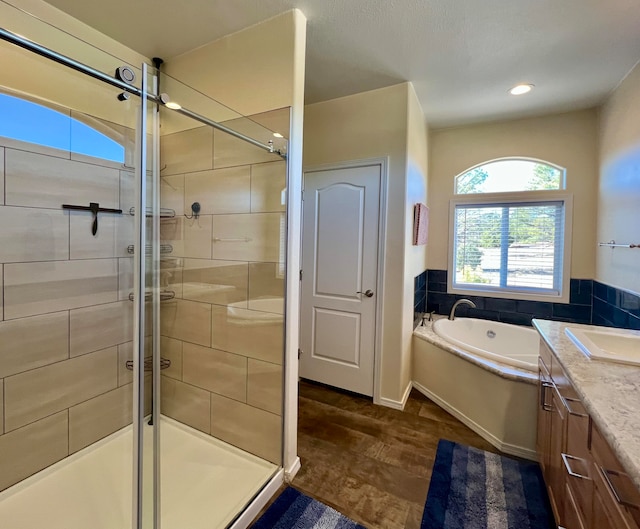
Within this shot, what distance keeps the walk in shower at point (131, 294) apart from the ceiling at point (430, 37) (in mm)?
311

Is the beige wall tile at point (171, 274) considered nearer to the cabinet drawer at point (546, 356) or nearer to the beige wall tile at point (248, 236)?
the beige wall tile at point (248, 236)

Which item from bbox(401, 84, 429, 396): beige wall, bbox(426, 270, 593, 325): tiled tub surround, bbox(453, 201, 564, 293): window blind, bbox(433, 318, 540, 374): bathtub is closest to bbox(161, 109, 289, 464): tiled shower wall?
bbox(401, 84, 429, 396): beige wall

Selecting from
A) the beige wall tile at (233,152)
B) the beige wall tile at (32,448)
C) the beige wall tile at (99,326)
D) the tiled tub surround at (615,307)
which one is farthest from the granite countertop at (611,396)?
the beige wall tile at (32,448)

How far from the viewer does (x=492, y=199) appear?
10.8 feet

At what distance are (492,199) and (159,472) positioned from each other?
3574 millimetres

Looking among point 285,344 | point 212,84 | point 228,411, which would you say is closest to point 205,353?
point 228,411

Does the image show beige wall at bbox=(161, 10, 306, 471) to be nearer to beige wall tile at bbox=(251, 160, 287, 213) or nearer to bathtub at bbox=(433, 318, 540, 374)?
beige wall tile at bbox=(251, 160, 287, 213)

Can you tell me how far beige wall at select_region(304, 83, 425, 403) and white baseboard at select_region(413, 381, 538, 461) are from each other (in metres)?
0.30

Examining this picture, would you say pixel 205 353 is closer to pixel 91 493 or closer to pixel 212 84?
pixel 91 493

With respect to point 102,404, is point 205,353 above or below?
above

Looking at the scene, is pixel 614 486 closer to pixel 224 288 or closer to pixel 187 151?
pixel 224 288

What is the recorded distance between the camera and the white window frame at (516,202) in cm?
303

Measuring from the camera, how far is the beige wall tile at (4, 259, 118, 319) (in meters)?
1.61

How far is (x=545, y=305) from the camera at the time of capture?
3.11 metres
